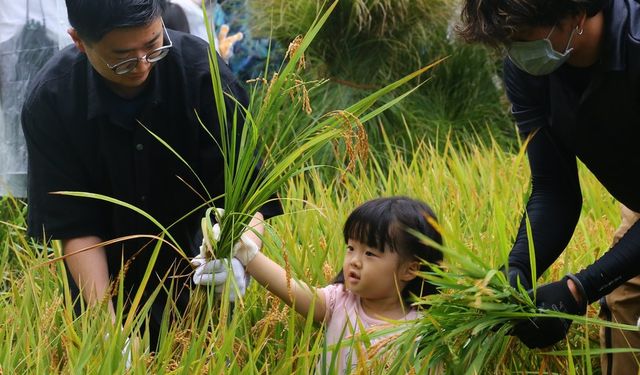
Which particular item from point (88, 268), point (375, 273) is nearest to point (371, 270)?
point (375, 273)

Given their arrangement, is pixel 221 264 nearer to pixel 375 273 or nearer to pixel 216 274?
pixel 216 274

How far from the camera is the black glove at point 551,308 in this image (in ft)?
7.50

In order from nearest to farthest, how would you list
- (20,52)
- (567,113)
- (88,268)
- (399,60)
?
(567,113), (88,268), (20,52), (399,60)

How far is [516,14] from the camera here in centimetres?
218

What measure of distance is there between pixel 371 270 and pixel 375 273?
0.01 m

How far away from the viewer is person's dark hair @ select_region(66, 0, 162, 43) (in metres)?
2.41

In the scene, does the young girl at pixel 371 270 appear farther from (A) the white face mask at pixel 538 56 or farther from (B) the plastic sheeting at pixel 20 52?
(B) the plastic sheeting at pixel 20 52

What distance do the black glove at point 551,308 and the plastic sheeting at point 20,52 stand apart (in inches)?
103

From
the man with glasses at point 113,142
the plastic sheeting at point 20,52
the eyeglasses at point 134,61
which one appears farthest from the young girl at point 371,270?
the plastic sheeting at point 20,52

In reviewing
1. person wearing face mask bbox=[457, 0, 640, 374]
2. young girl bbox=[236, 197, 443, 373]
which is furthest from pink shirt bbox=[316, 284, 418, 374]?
person wearing face mask bbox=[457, 0, 640, 374]

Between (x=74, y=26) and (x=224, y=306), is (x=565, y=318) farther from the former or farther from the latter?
(x=74, y=26)

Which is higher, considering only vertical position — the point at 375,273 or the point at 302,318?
the point at 375,273

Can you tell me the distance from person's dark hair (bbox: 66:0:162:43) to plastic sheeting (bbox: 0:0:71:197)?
2.08 metres

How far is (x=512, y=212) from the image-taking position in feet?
11.3
